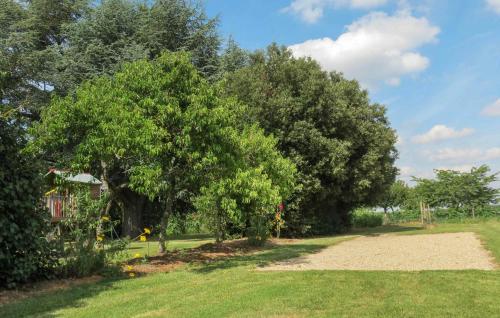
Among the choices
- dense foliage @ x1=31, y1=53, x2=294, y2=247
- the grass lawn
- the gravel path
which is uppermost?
dense foliage @ x1=31, y1=53, x2=294, y2=247

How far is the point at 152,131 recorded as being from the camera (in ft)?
33.8

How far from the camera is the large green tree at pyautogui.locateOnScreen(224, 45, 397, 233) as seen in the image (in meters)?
23.6

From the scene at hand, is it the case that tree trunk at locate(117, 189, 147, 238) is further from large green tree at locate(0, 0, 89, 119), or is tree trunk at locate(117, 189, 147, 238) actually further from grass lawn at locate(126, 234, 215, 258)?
large green tree at locate(0, 0, 89, 119)

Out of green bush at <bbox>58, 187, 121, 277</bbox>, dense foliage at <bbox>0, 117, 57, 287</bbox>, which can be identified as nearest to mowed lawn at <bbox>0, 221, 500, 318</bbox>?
green bush at <bbox>58, 187, 121, 277</bbox>

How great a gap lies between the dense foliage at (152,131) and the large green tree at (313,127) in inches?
420

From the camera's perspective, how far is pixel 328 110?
24531 mm

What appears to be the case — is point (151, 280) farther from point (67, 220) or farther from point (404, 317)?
point (404, 317)

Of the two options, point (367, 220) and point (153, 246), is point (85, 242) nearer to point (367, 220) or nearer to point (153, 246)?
point (153, 246)

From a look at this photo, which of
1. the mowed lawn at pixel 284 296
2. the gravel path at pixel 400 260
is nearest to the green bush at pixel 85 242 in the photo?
the mowed lawn at pixel 284 296

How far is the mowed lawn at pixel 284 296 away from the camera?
21.2ft

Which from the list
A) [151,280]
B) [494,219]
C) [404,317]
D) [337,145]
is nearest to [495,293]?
[404,317]

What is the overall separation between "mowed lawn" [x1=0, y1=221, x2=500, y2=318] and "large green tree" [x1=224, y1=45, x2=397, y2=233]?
43.4 feet

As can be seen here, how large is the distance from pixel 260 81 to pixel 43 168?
1553 cm

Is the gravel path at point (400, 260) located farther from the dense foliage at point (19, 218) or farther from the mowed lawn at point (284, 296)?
the dense foliage at point (19, 218)
